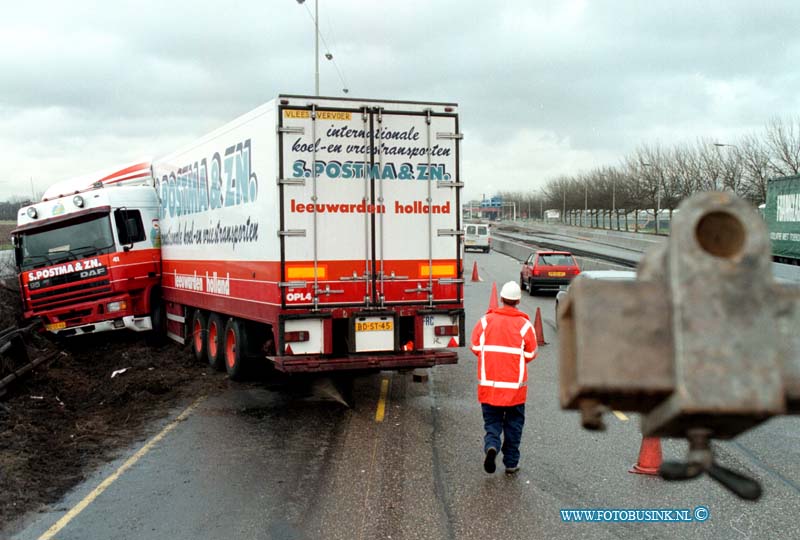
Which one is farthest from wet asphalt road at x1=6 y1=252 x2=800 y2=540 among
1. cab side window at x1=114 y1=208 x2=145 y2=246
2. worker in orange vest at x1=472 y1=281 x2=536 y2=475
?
cab side window at x1=114 y1=208 x2=145 y2=246

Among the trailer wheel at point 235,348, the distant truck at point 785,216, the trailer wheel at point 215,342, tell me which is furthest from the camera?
the distant truck at point 785,216

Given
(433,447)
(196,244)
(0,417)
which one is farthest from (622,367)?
(196,244)

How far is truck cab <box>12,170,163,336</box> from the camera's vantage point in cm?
1460

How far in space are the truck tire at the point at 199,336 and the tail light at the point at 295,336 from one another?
4.46 m

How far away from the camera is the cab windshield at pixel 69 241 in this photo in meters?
14.7

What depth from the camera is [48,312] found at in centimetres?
1455

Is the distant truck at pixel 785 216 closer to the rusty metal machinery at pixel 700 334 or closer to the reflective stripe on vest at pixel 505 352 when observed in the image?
the reflective stripe on vest at pixel 505 352

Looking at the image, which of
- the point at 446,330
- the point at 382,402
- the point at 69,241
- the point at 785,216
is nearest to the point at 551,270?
the point at 785,216

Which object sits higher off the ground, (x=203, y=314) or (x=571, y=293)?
(x=571, y=293)

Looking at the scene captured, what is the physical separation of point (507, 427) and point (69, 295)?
1053 cm

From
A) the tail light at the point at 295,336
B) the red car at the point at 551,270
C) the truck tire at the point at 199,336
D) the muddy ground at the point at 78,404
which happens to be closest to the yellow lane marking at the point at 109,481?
the muddy ground at the point at 78,404

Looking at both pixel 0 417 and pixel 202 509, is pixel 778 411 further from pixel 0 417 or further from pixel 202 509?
pixel 0 417

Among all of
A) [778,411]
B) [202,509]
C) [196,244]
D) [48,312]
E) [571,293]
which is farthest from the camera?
[48,312]

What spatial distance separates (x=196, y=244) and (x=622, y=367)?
1204 cm
